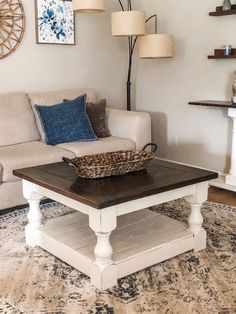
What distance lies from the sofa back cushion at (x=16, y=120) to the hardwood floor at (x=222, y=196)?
5.50 feet

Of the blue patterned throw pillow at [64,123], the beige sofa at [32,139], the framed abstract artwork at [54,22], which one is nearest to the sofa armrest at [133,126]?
the beige sofa at [32,139]

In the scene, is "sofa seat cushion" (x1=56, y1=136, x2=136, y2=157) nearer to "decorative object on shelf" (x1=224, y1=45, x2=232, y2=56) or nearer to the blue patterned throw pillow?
the blue patterned throw pillow

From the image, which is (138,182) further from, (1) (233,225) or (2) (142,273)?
(1) (233,225)

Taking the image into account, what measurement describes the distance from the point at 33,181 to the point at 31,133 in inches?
56.8

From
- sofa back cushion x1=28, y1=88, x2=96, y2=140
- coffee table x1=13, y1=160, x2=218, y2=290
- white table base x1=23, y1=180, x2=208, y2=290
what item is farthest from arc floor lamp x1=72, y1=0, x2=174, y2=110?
white table base x1=23, y1=180, x2=208, y2=290

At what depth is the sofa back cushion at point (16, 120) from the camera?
3648mm

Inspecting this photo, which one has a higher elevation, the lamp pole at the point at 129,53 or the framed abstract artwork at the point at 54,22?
the framed abstract artwork at the point at 54,22

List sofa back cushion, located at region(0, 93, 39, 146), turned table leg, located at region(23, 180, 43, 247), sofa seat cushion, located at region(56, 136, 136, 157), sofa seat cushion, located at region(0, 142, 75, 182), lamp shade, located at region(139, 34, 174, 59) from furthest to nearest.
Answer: lamp shade, located at region(139, 34, 174, 59), sofa back cushion, located at region(0, 93, 39, 146), sofa seat cushion, located at region(56, 136, 136, 157), sofa seat cushion, located at region(0, 142, 75, 182), turned table leg, located at region(23, 180, 43, 247)

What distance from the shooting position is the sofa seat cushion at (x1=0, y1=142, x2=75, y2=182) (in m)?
3.13

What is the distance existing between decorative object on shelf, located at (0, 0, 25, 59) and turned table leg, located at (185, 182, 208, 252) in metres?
2.36

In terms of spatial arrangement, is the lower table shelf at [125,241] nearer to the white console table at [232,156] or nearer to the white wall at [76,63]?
the white console table at [232,156]

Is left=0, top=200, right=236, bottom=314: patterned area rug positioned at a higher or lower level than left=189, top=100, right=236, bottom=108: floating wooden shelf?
lower

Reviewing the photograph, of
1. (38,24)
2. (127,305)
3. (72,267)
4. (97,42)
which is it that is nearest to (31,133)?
(38,24)

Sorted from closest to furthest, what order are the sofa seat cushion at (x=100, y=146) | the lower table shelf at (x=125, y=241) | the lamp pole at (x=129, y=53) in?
the lower table shelf at (x=125, y=241) → the sofa seat cushion at (x=100, y=146) → the lamp pole at (x=129, y=53)
